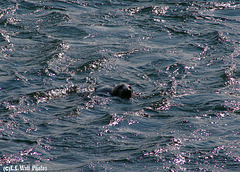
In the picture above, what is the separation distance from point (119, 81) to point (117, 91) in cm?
120

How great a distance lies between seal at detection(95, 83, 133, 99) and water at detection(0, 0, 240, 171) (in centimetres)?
15

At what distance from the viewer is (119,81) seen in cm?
1019

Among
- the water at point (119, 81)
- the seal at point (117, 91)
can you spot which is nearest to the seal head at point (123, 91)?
the seal at point (117, 91)

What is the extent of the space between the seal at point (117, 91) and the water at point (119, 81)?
15 centimetres

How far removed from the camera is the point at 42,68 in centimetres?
1033

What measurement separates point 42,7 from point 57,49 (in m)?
4.72

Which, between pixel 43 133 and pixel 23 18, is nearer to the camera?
pixel 43 133

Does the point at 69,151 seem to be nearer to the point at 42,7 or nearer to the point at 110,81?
the point at 110,81

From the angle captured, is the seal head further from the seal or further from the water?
the water

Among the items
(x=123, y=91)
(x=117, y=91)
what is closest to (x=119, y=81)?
(x=117, y=91)

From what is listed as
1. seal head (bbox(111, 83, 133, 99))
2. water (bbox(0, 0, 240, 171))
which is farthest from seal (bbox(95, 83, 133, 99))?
water (bbox(0, 0, 240, 171))

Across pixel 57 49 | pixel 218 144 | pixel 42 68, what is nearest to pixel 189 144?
pixel 218 144

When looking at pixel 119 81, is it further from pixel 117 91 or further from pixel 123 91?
pixel 123 91

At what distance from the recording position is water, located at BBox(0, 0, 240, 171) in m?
6.67
